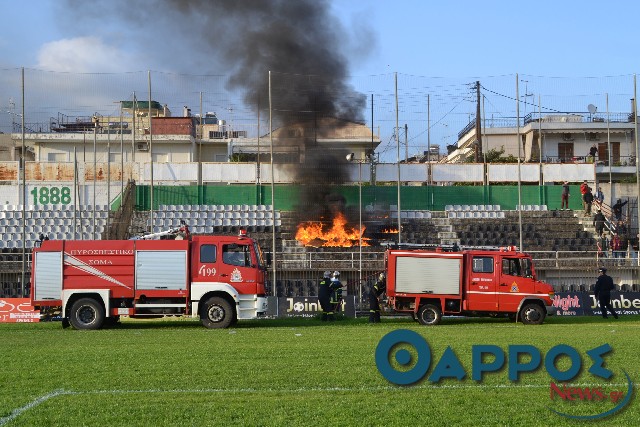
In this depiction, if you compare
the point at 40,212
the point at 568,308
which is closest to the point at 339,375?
the point at 568,308

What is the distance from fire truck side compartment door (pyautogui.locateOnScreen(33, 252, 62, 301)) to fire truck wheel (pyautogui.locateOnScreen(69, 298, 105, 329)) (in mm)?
625

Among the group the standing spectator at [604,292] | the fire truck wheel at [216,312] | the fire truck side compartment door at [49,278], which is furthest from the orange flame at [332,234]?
the fire truck side compartment door at [49,278]

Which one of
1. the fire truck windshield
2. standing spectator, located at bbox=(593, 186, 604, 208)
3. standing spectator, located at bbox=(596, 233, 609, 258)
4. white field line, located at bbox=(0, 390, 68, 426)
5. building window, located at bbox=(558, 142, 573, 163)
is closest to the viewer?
white field line, located at bbox=(0, 390, 68, 426)

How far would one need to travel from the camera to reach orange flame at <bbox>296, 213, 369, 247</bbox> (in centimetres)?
4397

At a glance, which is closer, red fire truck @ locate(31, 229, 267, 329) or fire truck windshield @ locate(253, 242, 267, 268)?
red fire truck @ locate(31, 229, 267, 329)

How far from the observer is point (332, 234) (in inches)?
1745

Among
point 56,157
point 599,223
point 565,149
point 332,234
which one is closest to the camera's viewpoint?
point 332,234

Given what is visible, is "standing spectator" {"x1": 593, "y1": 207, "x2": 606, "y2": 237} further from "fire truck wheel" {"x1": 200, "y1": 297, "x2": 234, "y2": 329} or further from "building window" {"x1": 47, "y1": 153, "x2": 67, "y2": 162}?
"building window" {"x1": 47, "y1": 153, "x2": 67, "y2": 162}

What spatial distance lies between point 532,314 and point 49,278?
1517cm

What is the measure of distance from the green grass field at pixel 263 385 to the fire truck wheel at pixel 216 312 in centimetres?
414

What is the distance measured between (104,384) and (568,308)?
24.3 metres

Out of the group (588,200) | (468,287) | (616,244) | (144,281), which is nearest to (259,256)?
(144,281)

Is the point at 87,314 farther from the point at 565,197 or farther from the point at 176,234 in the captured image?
the point at 565,197

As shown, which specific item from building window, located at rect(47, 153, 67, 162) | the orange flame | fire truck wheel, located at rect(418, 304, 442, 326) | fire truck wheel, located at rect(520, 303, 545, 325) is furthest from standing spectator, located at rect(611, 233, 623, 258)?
building window, located at rect(47, 153, 67, 162)
